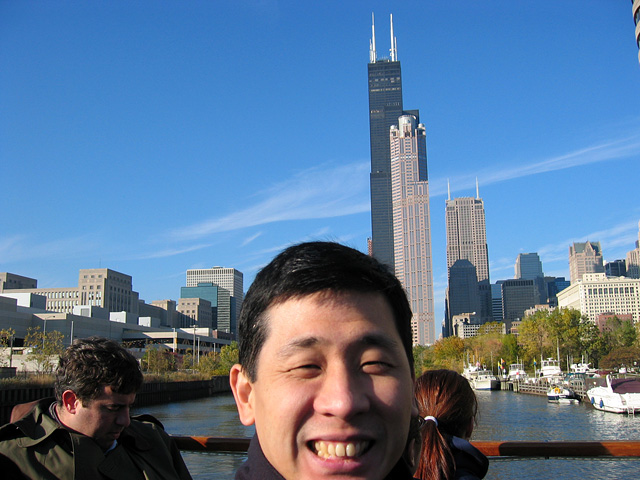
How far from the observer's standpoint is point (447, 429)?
3.41m

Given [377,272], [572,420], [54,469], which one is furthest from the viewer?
[572,420]

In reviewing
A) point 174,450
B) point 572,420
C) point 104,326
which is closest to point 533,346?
point 572,420

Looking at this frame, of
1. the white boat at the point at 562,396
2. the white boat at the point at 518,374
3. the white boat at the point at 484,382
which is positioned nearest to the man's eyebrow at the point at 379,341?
the white boat at the point at 562,396

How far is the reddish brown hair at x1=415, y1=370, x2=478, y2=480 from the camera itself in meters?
3.12

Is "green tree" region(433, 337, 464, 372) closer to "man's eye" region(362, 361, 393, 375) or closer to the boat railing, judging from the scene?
the boat railing

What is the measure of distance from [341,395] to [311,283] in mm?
313

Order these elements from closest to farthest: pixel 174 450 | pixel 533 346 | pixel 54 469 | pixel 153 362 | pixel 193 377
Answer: pixel 54 469 → pixel 174 450 → pixel 153 362 → pixel 193 377 → pixel 533 346

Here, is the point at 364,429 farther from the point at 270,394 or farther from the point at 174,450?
the point at 174,450

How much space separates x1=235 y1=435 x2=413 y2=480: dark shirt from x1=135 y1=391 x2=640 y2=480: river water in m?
3.44

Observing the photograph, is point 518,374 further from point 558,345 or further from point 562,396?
point 562,396

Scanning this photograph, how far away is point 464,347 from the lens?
10881 cm

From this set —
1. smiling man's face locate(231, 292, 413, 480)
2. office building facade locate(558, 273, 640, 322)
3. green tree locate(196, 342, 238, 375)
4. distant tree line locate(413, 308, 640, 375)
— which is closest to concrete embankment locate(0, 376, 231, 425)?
green tree locate(196, 342, 238, 375)

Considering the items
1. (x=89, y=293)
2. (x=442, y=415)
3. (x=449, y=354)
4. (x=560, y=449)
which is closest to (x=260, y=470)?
(x=442, y=415)

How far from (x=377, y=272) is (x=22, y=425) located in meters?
2.25
